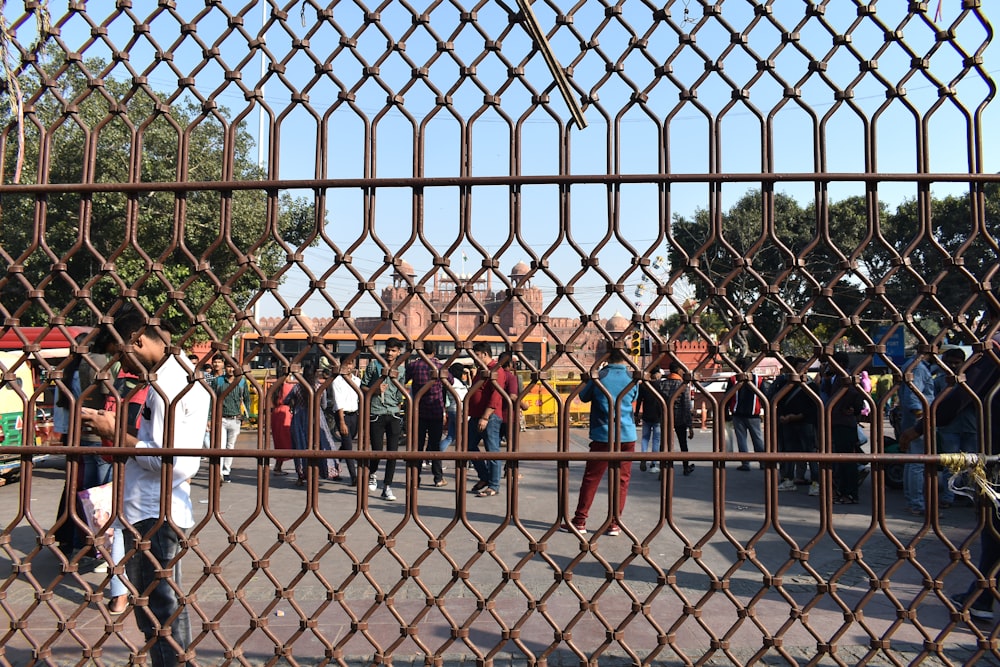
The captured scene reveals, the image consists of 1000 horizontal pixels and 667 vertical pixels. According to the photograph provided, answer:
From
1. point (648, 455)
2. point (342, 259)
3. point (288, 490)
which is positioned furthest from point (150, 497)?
point (288, 490)

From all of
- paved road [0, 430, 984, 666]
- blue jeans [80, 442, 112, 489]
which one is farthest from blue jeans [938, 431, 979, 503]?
blue jeans [80, 442, 112, 489]

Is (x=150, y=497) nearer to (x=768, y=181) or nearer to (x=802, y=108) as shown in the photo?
(x=768, y=181)

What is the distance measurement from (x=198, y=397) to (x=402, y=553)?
270 centimetres

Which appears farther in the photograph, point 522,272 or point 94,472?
point 522,272

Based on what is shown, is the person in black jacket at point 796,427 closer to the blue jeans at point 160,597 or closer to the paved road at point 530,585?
the paved road at point 530,585

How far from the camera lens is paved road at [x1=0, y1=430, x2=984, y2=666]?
2.38 meters

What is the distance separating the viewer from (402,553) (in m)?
5.41

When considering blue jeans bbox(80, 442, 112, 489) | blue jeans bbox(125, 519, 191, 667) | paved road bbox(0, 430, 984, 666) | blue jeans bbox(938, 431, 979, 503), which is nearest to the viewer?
paved road bbox(0, 430, 984, 666)

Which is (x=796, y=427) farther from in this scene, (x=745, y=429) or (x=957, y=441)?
(x=957, y=441)

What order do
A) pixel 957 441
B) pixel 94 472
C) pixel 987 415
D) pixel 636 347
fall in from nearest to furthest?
pixel 987 415
pixel 94 472
pixel 957 441
pixel 636 347

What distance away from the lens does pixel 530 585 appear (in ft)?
15.5

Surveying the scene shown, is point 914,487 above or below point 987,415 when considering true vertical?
below

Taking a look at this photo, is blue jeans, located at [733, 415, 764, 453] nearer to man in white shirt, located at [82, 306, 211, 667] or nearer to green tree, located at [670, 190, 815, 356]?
green tree, located at [670, 190, 815, 356]

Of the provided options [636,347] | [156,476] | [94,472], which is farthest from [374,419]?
[636,347]
